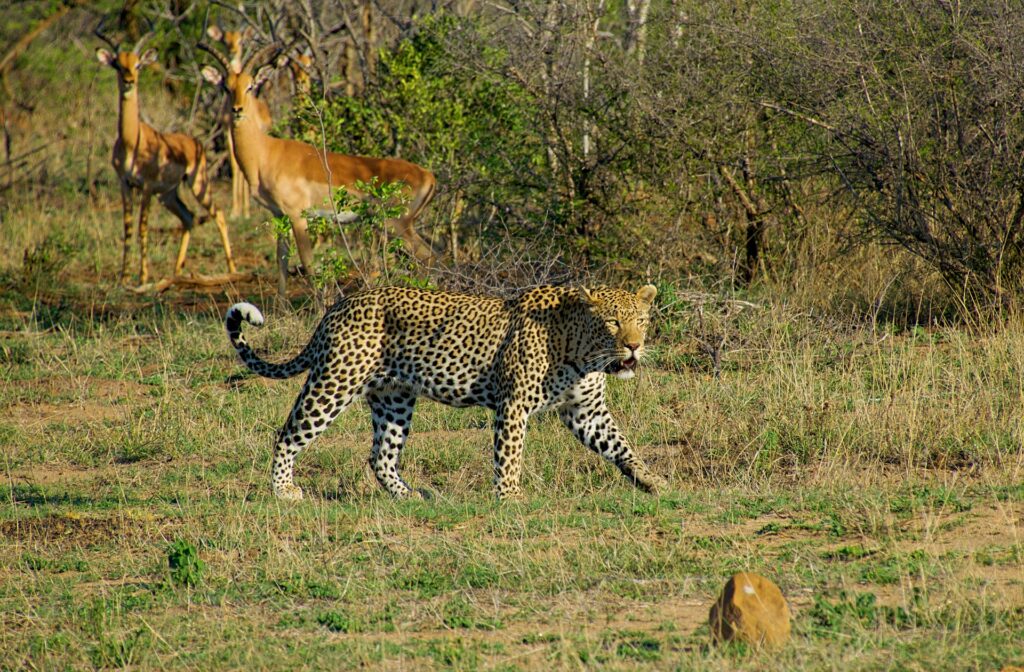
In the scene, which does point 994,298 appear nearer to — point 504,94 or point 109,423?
point 504,94

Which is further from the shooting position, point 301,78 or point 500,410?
point 301,78

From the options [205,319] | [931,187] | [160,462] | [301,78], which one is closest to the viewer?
[160,462]

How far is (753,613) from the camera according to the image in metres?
5.28

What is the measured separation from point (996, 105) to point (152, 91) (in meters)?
15.9

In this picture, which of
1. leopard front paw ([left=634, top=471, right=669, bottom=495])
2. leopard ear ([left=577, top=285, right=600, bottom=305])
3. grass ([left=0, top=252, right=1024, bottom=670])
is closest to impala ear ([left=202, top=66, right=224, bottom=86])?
grass ([left=0, top=252, right=1024, bottom=670])

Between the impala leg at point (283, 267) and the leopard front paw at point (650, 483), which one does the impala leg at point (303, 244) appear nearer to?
the impala leg at point (283, 267)

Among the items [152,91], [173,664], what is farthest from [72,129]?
[173,664]

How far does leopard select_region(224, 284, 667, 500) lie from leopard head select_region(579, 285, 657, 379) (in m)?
0.01

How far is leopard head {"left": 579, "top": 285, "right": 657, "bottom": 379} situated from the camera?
7.88 metres

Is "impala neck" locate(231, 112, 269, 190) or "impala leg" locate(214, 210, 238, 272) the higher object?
"impala neck" locate(231, 112, 269, 190)

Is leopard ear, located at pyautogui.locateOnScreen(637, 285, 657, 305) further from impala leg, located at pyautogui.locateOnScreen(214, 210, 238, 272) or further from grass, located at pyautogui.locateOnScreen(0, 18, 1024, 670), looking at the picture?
impala leg, located at pyautogui.locateOnScreen(214, 210, 238, 272)

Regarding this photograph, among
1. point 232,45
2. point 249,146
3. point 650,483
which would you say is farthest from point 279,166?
point 650,483

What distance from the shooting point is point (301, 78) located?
1627 centimetres

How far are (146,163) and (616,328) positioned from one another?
10209 mm
